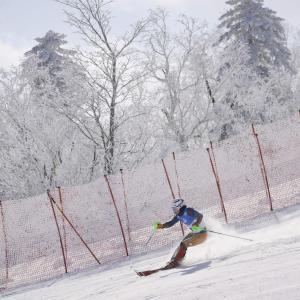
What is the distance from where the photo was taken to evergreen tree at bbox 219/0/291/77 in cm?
3073

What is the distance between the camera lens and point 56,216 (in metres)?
13.7

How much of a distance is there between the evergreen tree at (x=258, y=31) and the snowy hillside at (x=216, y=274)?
20.2 metres

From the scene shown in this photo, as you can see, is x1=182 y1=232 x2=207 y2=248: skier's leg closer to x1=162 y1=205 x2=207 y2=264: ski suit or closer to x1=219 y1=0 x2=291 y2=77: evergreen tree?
x1=162 y1=205 x2=207 y2=264: ski suit

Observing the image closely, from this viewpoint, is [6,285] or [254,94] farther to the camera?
[254,94]

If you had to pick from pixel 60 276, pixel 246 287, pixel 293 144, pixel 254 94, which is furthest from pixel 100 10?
pixel 246 287

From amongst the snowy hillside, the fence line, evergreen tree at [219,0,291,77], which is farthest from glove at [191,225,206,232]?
evergreen tree at [219,0,291,77]

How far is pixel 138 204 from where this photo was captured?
591 inches

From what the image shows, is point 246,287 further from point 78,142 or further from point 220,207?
point 78,142

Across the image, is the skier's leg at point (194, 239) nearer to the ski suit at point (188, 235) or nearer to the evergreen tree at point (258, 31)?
the ski suit at point (188, 235)

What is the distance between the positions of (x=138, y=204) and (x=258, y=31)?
21032 millimetres

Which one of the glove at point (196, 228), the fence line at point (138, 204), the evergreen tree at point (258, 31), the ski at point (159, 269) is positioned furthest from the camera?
the evergreen tree at point (258, 31)

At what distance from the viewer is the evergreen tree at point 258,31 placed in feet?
101

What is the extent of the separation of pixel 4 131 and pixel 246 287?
17855 mm

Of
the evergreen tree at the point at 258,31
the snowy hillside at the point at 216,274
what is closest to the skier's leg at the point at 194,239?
the snowy hillside at the point at 216,274
